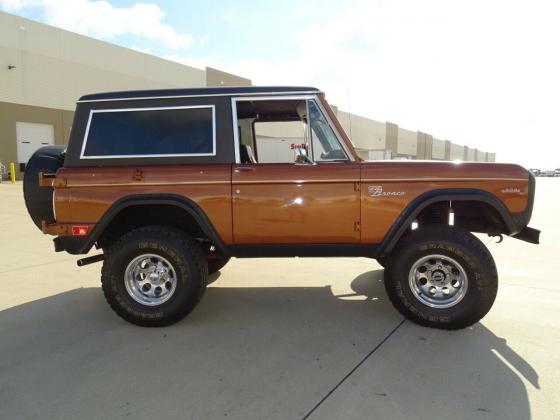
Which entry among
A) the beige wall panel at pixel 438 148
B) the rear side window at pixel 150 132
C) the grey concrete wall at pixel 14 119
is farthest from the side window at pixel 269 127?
the beige wall panel at pixel 438 148

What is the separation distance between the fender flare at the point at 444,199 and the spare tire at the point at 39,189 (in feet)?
10.6

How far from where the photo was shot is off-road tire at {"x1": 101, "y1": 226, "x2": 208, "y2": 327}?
138 inches

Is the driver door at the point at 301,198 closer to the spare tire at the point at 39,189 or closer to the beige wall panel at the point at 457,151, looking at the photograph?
the spare tire at the point at 39,189

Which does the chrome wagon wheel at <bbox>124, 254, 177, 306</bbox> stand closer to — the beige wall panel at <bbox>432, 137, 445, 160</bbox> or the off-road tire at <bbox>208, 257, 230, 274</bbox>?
the off-road tire at <bbox>208, 257, 230, 274</bbox>

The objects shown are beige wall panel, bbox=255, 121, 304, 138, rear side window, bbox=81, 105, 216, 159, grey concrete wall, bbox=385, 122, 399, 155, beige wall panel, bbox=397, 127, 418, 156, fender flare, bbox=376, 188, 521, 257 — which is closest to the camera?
fender flare, bbox=376, 188, 521, 257

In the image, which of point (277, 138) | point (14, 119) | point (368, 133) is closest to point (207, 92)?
point (277, 138)

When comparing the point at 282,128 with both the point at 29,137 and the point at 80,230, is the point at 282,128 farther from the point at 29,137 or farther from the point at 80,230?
the point at 29,137

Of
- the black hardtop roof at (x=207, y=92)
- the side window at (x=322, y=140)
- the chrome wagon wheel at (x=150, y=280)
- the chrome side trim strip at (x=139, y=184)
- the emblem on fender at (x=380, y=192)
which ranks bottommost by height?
the chrome wagon wheel at (x=150, y=280)

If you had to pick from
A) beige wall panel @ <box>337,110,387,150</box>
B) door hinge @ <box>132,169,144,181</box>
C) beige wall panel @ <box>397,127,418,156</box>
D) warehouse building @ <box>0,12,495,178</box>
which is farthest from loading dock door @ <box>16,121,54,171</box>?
beige wall panel @ <box>397,127,418,156</box>

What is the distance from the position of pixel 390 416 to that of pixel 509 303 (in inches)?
101

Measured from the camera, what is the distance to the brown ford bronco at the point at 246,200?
3402 mm

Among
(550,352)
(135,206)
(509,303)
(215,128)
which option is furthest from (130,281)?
(509,303)

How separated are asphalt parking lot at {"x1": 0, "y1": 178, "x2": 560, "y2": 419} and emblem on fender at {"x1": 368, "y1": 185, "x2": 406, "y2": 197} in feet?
3.89

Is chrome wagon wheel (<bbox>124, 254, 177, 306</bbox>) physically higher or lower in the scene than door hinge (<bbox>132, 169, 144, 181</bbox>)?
lower
